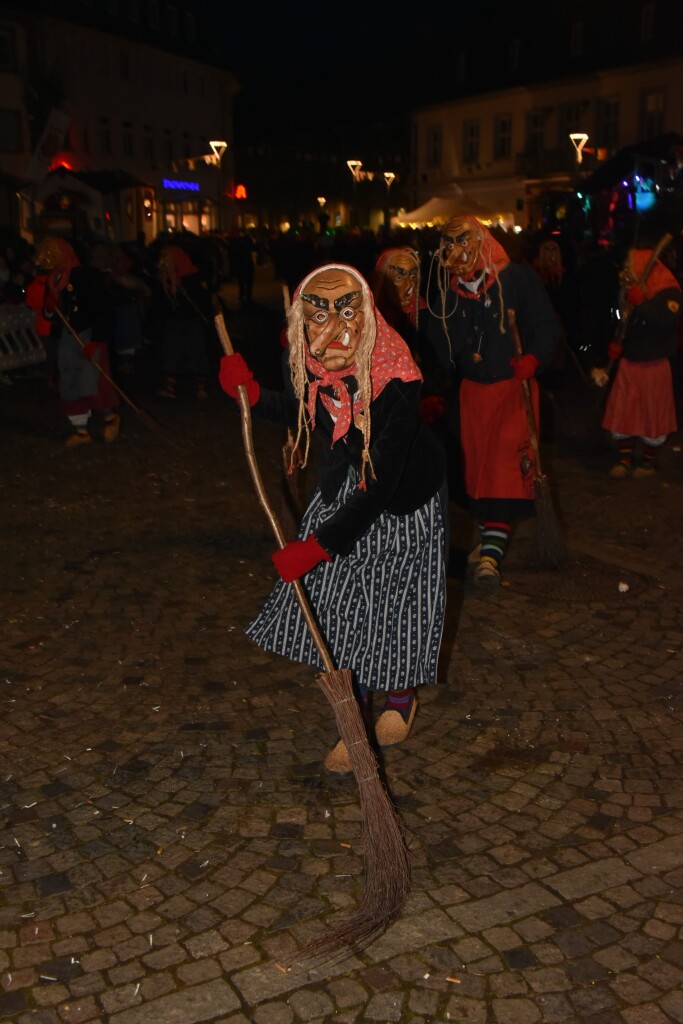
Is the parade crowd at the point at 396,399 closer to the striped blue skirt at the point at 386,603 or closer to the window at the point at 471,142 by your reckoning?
the striped blue skirt at the point at 386,603

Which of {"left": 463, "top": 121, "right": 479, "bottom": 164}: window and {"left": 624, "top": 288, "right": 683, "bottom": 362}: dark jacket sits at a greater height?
{"left": 463, "top": 121, "right": 479, "bottom": 164}: window

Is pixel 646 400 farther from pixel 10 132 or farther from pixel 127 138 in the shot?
pixel 127 138

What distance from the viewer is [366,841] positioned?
3.42 metres

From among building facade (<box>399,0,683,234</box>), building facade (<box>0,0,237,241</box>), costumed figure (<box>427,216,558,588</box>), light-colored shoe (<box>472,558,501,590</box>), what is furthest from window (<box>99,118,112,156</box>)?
light-colored shoe (<box>472,558,501,590</box>)

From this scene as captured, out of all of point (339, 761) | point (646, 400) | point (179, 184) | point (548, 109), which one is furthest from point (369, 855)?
point (179, 184)

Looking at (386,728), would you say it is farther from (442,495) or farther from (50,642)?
(50,642)

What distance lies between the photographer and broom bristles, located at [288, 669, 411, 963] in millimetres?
3143

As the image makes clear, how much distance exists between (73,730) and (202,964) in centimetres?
166

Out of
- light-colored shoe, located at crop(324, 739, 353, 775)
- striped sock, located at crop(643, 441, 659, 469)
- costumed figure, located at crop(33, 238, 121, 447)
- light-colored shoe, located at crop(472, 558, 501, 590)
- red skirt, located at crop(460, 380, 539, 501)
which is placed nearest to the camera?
light-colored shoe, located at crop(324, 739, 353, 775)

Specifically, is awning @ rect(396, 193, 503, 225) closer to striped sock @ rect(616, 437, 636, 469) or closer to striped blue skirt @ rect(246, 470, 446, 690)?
striped sock @ rect(616, 437, 636, 469)

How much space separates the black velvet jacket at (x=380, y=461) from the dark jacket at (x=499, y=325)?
6.88 ft

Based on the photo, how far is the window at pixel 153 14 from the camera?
4853cm

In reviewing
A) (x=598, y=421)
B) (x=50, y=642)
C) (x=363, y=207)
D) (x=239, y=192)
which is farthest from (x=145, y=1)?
(x=50, y=642)

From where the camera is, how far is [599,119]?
41.2 metres
